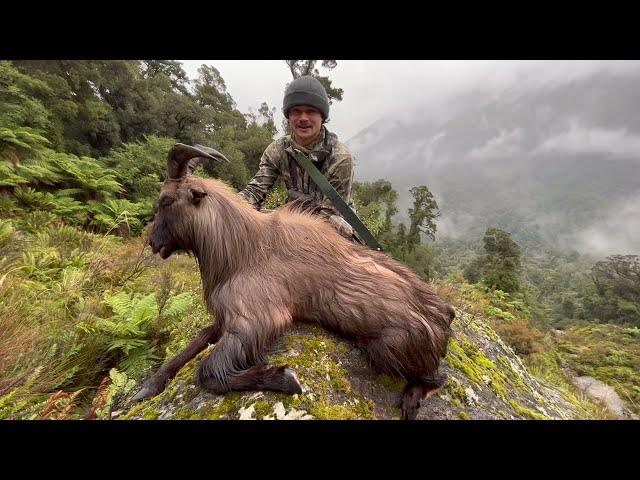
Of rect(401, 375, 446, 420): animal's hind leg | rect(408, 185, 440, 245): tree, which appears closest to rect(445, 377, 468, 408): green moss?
rect(401, 375, 446, 420): animal's hind leg

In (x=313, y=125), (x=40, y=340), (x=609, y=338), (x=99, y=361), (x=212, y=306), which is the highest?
(x=313, y=125)

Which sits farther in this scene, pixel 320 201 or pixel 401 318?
pixel 320 201

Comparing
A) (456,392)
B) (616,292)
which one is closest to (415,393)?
(456,392)

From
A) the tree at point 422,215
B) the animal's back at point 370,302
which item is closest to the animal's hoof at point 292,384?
the animal's back at point 370,302

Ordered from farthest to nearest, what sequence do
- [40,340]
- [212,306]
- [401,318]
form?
[40,340]
[212,306]
[401,318]

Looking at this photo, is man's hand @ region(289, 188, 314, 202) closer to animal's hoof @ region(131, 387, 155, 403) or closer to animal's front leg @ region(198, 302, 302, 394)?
animal's front leg @ region(198, 302, 302, 394)

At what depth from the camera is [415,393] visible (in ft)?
8.91

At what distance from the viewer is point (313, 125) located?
4.88 meters

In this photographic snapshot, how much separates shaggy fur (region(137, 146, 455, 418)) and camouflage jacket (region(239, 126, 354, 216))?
5.03 ft

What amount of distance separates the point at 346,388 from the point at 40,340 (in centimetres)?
391

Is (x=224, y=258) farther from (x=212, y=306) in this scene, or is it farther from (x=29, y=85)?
(x=29, y=85)

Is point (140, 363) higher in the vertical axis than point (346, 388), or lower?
lower

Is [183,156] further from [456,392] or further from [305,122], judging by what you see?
[456,392]
